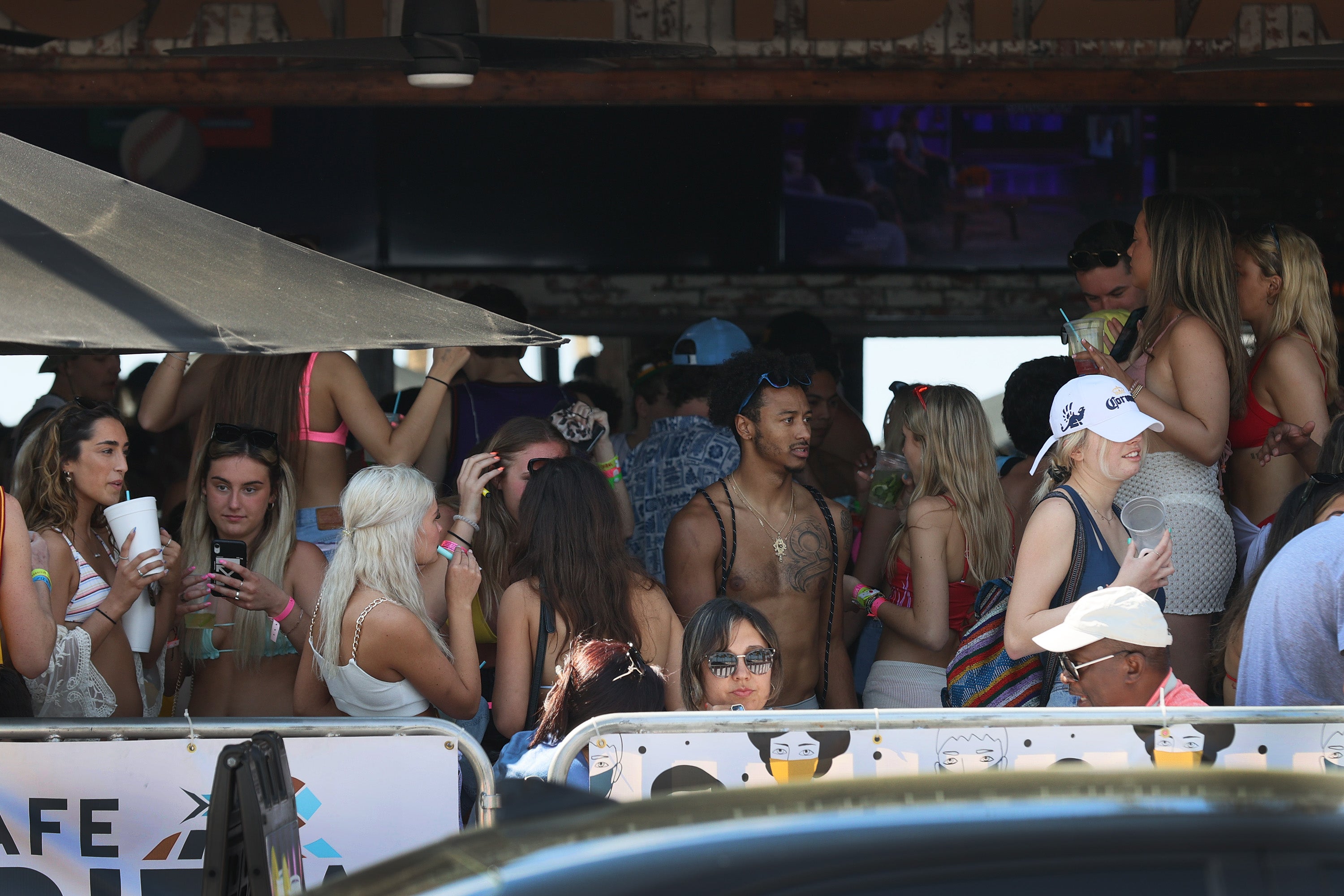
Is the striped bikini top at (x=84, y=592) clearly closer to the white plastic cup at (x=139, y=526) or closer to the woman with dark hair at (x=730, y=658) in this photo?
the white plastic cup at (x=139, y=526)

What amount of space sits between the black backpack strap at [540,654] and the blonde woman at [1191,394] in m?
1.77

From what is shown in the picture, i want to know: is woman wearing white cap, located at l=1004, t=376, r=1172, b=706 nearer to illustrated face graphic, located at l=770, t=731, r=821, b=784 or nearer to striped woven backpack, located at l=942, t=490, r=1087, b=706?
striped woven backpack, located at l=942, t=490, r=1087, b=706

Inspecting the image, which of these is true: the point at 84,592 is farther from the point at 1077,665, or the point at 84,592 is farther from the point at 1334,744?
the point at 1334,744

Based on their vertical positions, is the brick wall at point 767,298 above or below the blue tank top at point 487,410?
above

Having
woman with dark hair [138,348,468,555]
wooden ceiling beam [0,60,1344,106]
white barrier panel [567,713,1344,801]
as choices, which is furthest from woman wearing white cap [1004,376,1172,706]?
wooden ceiling beam [0,60,1344,106]

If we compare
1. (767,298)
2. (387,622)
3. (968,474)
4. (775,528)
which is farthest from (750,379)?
(767,298)

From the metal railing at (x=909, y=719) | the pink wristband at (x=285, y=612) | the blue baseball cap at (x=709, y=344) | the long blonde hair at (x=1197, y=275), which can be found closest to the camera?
the metal railing at (x=909, y=719)

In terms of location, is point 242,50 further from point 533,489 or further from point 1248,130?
point 1248,130

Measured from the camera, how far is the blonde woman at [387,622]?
3.62 meters

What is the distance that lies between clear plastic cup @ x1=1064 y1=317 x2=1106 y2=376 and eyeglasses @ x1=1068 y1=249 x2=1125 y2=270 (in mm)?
414

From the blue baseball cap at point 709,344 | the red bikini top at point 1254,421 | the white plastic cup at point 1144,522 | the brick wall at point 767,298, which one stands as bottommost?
the white plastic cup at point 1144,522

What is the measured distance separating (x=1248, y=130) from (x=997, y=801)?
7.58 meters

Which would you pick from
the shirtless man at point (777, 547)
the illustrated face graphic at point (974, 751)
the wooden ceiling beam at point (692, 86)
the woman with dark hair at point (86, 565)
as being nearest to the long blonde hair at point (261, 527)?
the woman with dark hair at point (86, 565)

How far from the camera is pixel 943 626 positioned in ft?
13.8
